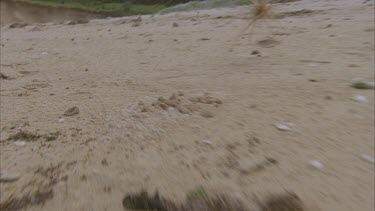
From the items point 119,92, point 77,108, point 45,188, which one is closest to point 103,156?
point 45,188

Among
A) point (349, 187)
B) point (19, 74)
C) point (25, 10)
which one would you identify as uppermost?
point (349, 187)

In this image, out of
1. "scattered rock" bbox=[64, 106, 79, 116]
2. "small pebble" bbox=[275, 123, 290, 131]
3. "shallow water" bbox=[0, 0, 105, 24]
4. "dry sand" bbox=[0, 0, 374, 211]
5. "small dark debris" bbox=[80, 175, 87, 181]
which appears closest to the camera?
"dry sand" bbox=[0, 0, 374, 211]

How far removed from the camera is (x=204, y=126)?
138 cm

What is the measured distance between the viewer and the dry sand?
1.03 metres

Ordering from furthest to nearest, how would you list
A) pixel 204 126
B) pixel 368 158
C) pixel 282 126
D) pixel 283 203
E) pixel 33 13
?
pixel 33 13 → pixel 204 126 → pixel 282 126 → pixel 368 158 → pixel 283 203

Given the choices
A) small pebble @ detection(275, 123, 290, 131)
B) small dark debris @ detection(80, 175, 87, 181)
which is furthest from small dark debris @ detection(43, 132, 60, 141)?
small pebble @ detection(275, 123, 290, 131)

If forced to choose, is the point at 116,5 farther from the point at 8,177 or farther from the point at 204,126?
the point at 8,177

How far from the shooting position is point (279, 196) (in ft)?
3.10

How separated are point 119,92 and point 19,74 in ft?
3.82

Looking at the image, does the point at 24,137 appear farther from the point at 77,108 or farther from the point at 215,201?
the point at 215,201

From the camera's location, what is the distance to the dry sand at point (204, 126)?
3.37 feet

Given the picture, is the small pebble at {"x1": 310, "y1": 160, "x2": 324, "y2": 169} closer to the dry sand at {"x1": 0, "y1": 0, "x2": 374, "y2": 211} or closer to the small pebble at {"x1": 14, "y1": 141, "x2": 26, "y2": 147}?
the dry sand at {"x1": 0, "y1": 0, "x2": 374, "y2": 211}

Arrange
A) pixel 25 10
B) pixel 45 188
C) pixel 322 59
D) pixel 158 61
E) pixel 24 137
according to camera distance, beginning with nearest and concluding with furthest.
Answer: pixel 45 188
pixel 24 137
pixel 322 59
pixel 158 61
pixel 25 10

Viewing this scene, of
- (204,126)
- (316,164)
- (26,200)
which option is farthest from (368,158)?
(26,200)
